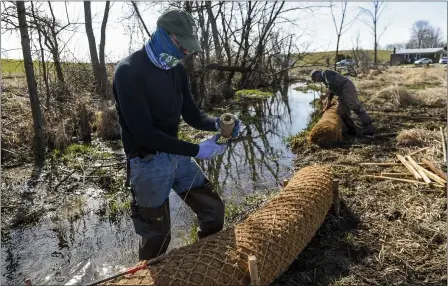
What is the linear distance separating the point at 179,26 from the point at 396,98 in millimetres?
12879

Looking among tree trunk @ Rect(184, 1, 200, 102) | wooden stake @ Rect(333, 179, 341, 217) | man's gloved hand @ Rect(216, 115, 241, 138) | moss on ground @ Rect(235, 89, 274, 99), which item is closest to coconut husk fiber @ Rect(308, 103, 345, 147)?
wooden stake @ Rect(333, 179, 341, 217)

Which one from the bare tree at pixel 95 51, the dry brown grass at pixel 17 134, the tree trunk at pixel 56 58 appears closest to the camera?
the dry brown grass at pixel 17 134

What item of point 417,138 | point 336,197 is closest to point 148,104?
point 336,197

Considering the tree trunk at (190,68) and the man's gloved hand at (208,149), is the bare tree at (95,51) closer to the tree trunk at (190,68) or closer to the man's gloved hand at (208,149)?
the tree trunk at (190,68)

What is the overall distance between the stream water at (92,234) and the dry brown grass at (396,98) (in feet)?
23.6

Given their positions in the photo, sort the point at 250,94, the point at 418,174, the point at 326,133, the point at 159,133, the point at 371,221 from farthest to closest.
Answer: the point at 250,94 → the point at 326,133 → the point at 418,174 → the point at 371,221 → the point at 159,133

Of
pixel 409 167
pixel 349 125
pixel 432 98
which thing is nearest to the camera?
pixel 409 167

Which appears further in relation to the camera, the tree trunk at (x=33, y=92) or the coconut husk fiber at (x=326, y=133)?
the coconut husk fiber at (x=326, y=133)

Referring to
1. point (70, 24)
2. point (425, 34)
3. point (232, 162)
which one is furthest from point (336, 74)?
point (425, 34)

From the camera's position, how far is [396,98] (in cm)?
1369

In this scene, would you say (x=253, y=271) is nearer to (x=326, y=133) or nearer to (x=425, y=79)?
(x=326, y=133)

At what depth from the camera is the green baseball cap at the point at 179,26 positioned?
2.70 m

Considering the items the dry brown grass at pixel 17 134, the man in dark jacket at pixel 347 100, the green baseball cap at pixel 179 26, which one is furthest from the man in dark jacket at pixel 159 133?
the man in dark jacket at pixel 347 100

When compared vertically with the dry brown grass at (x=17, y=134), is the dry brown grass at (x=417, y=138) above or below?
below
